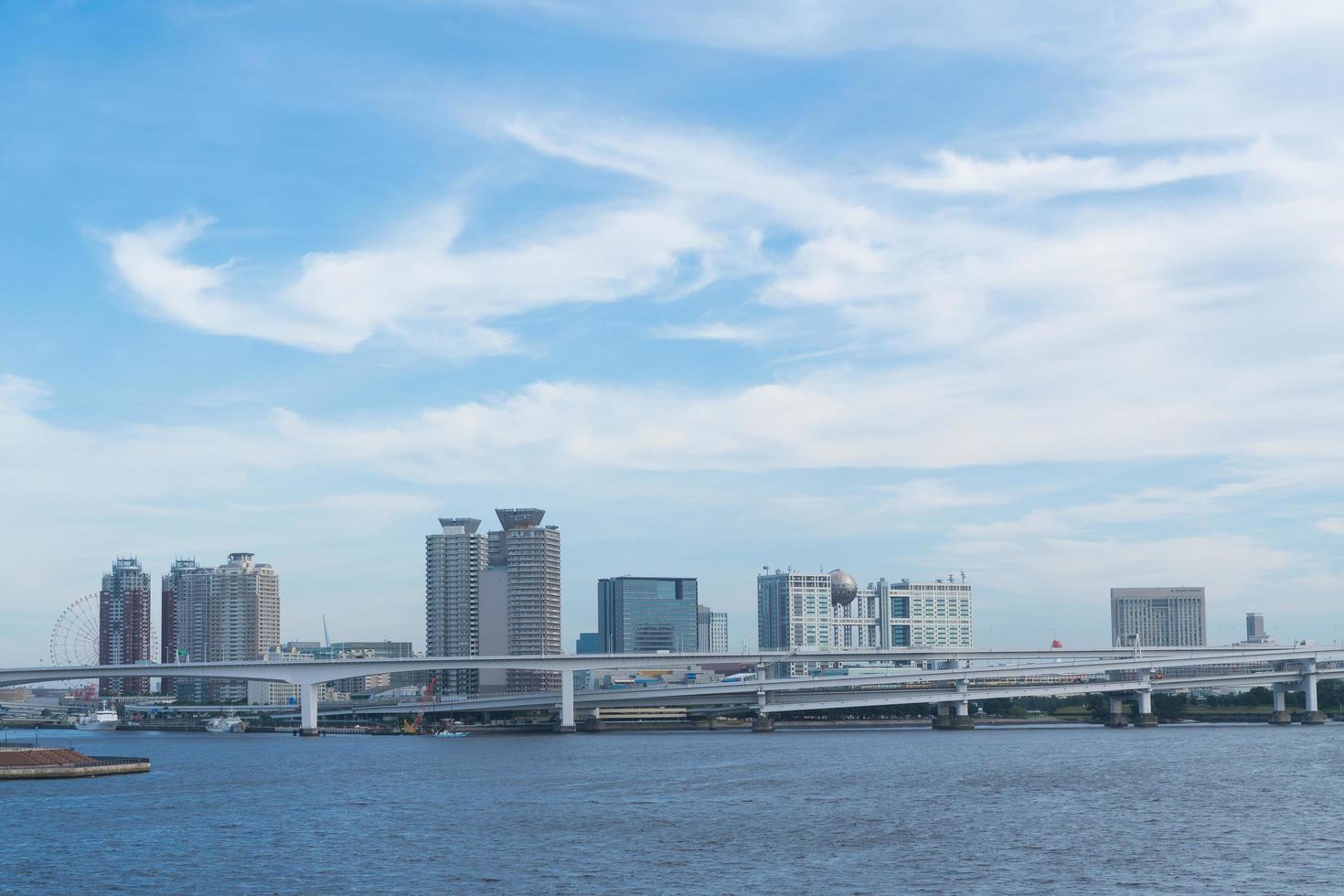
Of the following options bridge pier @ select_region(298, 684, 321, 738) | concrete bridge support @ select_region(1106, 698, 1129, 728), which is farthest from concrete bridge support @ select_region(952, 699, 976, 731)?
bridge pier @ select_region(298, 684, 321, 738)

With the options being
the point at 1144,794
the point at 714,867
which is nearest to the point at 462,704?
the point at 1144,794

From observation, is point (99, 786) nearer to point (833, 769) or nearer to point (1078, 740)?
point (833, 769)

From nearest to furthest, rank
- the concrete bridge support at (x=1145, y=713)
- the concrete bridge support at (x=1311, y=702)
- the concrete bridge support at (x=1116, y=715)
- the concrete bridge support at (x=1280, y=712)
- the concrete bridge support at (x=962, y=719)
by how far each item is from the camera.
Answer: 1. the concrete bridge support at (x=962, y=719)
2. the concrete bridge support at (x=1145, y=713)
3. the concrete bridge support at (x=1116, y=715)
4. the concrete bridge support at (x=1280, y=712)
5. the concrete bridge support at (x=1311, y=702)

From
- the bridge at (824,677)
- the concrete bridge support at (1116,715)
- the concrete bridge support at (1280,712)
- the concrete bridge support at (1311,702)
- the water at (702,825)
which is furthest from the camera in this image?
the concrete bridge support at (1311,702)

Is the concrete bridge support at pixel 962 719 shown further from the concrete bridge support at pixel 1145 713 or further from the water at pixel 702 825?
the water at pixel 702 825

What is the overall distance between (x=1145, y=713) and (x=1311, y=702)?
2039 cm

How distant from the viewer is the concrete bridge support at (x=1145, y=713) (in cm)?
16438

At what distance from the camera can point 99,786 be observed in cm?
8475

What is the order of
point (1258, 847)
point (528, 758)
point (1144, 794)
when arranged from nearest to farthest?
point (1258, 847) → point (1144, 794) → point (528, 758)

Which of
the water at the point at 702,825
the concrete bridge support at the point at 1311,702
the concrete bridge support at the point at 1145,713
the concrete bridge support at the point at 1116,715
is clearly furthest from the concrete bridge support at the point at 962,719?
the water at the point at 702,825

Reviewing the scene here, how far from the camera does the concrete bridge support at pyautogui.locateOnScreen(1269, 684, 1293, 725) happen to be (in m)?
167

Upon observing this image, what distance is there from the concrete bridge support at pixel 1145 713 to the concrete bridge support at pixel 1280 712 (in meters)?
13.6

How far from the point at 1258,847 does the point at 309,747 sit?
318 ft

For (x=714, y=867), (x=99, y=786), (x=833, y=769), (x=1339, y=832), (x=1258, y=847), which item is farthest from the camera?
(x=833, y=769)
